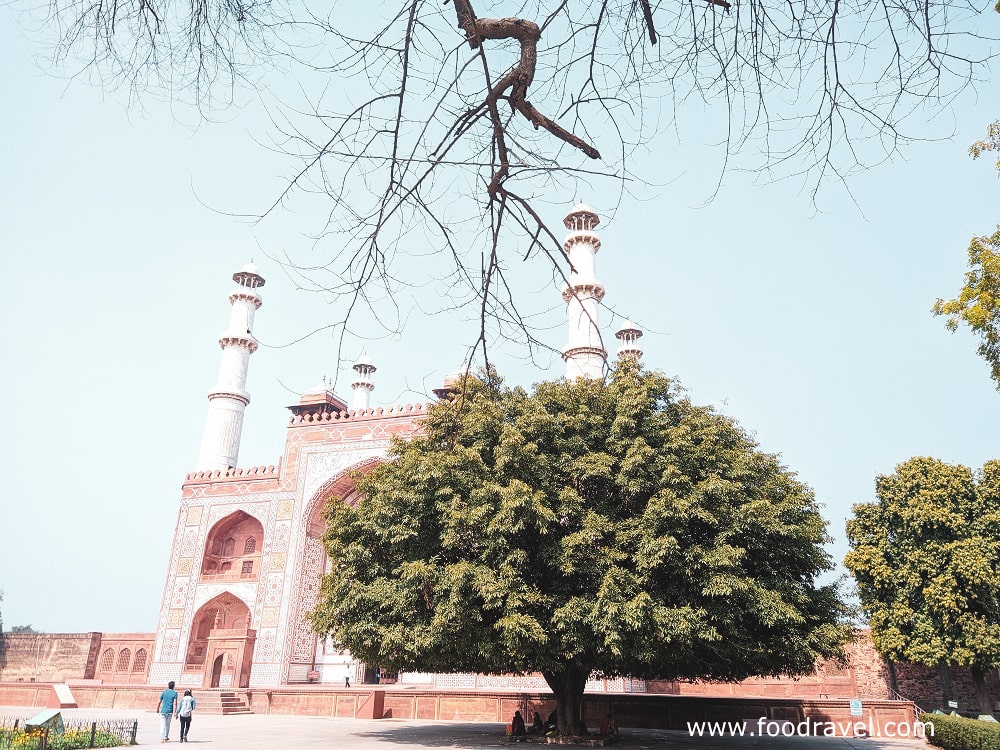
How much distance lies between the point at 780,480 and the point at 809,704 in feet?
18.3

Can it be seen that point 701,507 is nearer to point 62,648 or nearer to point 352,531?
point 352,531

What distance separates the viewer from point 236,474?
23.7 m

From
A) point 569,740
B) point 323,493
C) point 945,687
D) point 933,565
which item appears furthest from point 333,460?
point 945,687

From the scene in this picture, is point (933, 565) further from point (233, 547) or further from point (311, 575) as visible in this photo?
point (233, 547)

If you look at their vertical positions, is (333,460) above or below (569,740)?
above

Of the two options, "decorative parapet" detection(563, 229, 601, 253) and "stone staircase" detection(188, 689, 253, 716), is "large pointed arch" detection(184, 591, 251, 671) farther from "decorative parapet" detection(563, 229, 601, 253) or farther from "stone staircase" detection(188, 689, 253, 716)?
"decorative parapet" detection(563, 229, 601, 253)

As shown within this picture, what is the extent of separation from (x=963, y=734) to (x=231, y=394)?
2141 centimetres

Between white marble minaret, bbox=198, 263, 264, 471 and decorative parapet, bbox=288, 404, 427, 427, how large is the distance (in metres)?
2.38

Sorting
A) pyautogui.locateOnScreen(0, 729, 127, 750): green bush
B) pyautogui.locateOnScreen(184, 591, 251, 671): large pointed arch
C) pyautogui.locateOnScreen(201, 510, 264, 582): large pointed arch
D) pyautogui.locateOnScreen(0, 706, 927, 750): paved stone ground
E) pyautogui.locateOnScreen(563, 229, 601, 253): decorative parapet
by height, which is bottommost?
pyautogui.locateOnScreen(0, 706, 927, 750): paved stone ground

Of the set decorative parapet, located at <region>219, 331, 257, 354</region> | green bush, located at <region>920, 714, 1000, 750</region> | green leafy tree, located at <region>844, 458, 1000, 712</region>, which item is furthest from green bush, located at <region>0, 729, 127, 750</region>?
decorative parapet, located at <region>219, 331, 257, 354</region>

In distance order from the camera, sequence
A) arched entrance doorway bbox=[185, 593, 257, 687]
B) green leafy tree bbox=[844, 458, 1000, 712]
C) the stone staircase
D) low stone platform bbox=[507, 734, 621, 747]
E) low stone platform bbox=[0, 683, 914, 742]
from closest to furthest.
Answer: low stone platform bbox=[507, 734, 621, 747] < low stone platform bbox=[0, 683, 914, 742] < green leafy tree bbox=[844, 458, 1000, 712] < the stone staircase < arched entrance doorway bbox=[185, 593, 257, 687]

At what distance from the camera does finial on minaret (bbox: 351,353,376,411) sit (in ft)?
94.0

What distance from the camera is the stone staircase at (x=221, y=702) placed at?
18.3 m

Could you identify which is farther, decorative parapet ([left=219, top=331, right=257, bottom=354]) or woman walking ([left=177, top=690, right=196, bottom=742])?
decorative parapet ([left=219, top=331, right=257, bottom=354])
